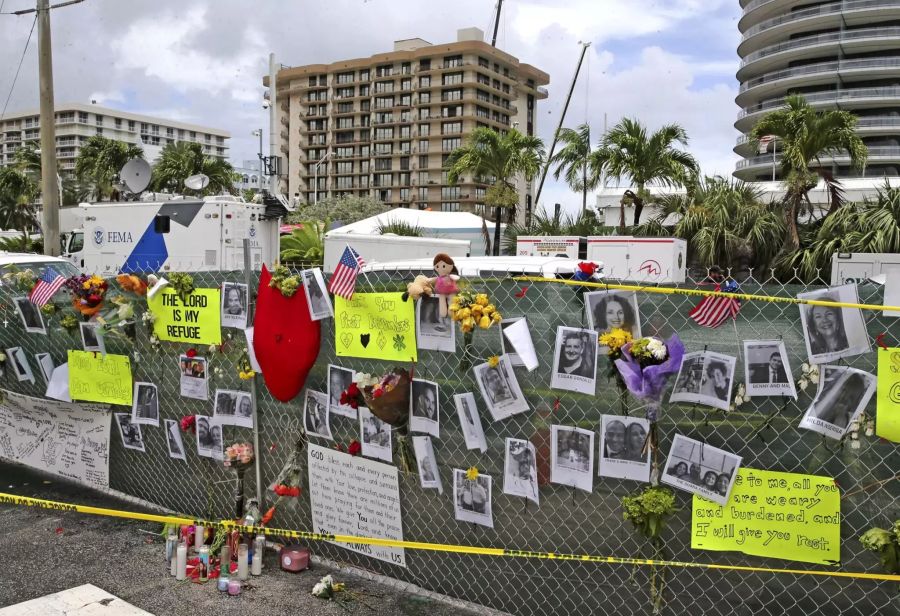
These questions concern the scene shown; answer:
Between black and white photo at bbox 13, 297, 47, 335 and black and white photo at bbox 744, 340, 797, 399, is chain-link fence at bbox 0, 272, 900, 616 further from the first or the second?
black and white photo at bbox 13, 297, 47, 335

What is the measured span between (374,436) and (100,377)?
269 centimetres

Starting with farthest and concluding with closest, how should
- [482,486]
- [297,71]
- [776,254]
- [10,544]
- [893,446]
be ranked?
[297,71], [776,254], [10,544], [482,486], [893,446]

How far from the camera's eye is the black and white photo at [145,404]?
544 cm

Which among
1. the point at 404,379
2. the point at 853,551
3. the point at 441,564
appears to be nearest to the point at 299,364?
the point at 404,379

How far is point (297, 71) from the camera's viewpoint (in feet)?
361

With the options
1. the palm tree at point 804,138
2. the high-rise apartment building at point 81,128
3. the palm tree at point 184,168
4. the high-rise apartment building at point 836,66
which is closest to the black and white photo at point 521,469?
the palm tree at point 804,138

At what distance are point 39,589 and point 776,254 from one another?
2078 cm

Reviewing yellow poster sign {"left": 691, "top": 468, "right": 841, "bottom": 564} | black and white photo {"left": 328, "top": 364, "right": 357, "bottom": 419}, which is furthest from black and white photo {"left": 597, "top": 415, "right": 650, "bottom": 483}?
black and white photo {"left": 328, "top": 364, "right": 357, "bottom": 419}

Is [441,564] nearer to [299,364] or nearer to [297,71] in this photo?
[299,364]

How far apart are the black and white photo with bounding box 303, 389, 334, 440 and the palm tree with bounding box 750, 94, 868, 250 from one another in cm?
1708

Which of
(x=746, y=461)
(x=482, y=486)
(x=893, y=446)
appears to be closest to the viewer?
(x=893, y=446)

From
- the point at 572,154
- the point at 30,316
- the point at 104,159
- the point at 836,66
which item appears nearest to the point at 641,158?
the point at 572,154

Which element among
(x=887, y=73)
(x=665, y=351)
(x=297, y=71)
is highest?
(x=297, y=71)

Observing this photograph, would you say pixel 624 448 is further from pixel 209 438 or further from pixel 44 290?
pixel 44 290
